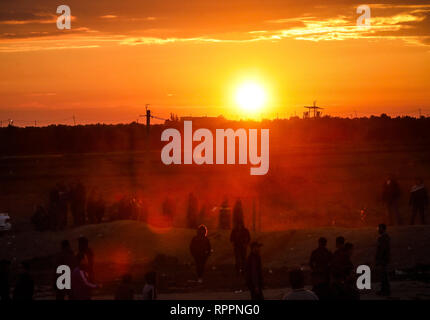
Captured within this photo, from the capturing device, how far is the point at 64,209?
27203mm

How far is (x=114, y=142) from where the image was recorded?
8731cm

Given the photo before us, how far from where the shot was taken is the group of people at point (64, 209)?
26875 mm

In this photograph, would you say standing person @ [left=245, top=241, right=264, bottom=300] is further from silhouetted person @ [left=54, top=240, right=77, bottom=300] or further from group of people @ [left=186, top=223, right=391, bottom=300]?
silhouetted person @ [left=54, top=240, right=77, bottom=300]

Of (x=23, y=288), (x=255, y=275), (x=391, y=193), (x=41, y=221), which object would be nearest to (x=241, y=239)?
(x=255, y=275)

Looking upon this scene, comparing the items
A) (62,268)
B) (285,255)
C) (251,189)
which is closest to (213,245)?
(285,255)

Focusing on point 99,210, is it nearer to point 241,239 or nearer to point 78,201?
point 78,201

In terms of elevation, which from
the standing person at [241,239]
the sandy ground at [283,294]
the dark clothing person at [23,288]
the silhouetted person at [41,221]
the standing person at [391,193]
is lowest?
the sandy ground at [283,294]

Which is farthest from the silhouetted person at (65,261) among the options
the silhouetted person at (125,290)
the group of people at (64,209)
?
the group of people at (64,209)

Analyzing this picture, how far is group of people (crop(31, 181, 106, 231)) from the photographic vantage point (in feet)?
88.2

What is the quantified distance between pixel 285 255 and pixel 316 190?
19.7 metres

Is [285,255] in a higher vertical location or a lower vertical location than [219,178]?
lower

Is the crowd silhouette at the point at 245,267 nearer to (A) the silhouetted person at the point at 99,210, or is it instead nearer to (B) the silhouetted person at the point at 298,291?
(B) the silhouetted person at the point at 298,291

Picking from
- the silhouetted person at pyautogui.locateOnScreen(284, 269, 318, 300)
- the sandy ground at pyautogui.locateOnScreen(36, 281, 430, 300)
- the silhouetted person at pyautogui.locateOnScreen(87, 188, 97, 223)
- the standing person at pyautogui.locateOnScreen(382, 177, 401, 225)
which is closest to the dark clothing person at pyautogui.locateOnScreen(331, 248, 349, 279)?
the sandy ground at pyautogui.locateOnScreen(36, 281, 430, 300)
